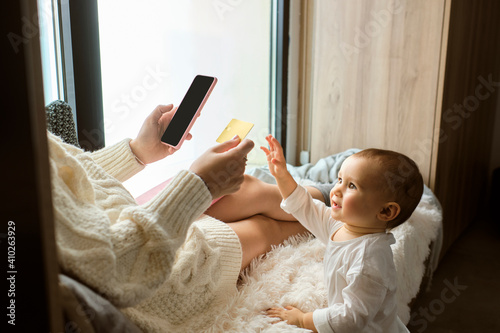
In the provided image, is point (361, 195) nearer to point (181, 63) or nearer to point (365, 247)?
point (365, 247)

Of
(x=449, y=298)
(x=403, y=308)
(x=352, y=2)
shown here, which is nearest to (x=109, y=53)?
(x=352, y=2)

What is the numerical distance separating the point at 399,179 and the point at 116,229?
0.62 meters

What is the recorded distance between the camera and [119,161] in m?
Result: 1.18

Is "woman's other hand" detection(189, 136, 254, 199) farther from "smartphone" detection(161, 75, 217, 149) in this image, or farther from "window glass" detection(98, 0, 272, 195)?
"window glass" detection(98, 0, 272, 195)

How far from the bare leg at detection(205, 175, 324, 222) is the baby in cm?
35

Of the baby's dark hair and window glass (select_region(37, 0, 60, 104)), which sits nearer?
the baby's dark hair

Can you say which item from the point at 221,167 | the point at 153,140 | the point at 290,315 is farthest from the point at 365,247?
the point at 153,140

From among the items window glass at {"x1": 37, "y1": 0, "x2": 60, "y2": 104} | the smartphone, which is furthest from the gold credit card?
window glass at {"x1": 37, "y1": 0, "x2": 60, "y2": 104}

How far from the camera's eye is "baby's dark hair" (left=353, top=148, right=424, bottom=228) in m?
1.00

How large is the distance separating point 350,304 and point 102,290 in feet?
1.72

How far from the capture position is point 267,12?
7.38 ft

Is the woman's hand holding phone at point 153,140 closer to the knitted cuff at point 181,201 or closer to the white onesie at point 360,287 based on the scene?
the knitted cuff at point 181,201

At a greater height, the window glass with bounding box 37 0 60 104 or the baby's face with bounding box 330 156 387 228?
the window glass with bounding box 37 0 60 104

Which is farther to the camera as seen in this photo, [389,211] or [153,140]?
[153,140]
